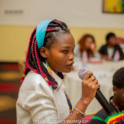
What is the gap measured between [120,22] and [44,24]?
19.2 feet

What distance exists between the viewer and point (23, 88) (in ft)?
2.55

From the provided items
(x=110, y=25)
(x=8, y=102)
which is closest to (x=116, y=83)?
(x=8, y=102)

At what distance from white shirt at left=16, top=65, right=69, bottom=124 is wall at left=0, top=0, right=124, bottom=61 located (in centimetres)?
512

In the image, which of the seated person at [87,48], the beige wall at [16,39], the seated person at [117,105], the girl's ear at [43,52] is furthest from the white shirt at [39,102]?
the beige wall at [16,39]

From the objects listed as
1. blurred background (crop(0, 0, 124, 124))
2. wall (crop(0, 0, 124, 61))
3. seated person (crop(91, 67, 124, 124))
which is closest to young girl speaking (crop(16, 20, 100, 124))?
seated person (crop(91, 67, 124, 124))

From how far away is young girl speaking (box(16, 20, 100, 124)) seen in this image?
0.71 m

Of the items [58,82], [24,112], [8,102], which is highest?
[58,82]

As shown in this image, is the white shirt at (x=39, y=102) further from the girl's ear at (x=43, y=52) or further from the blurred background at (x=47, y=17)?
the blurred background at (x=47, y=17)

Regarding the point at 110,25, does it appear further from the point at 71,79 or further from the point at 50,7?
the point at 71,79

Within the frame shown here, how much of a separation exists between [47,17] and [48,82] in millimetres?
5125

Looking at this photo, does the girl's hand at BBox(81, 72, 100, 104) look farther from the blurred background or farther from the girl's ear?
the blurred background

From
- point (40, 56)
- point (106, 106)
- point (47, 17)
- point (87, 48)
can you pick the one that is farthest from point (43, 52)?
point (47, 17)

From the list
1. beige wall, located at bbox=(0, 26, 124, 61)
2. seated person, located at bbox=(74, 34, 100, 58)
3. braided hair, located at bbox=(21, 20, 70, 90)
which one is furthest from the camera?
beige wall, located at bbox=(0, 26, 124, 61)

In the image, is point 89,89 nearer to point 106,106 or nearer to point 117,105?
point 106,106
